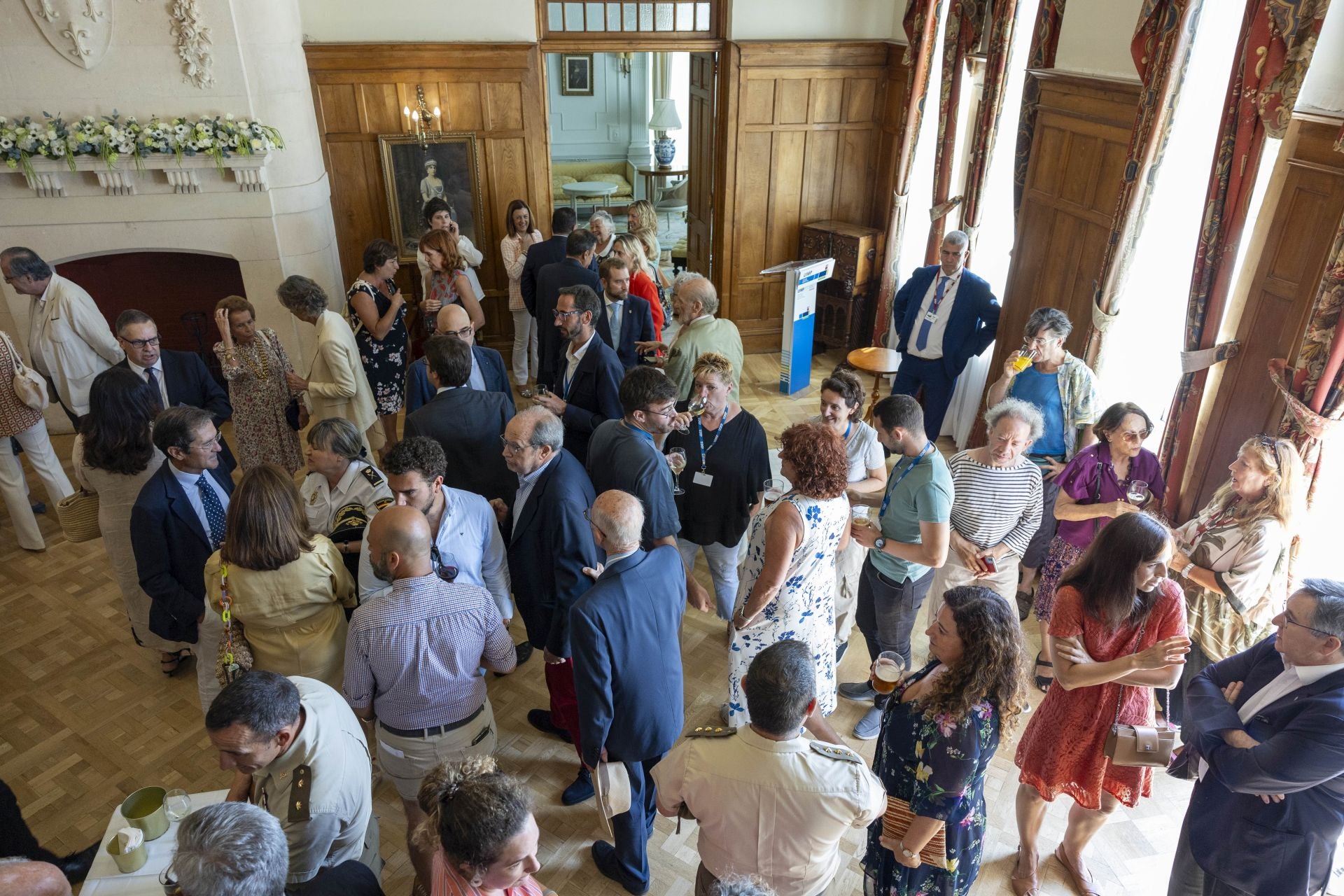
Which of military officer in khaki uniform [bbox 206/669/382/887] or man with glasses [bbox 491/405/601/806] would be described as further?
man with glasses [bbox 491/405/601/806]

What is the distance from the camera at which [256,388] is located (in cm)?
480

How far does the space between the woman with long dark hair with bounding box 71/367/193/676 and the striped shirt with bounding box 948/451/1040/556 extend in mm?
3711

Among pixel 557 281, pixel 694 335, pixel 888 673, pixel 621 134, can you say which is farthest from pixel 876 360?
pixel 621 134

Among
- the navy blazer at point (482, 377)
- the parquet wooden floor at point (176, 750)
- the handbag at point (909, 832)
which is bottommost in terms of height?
the parquet wooden floor at point (176, 750)

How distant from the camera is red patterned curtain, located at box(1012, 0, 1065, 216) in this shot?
5531 millimetres

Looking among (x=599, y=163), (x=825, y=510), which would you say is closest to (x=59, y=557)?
(x=825, y=510)

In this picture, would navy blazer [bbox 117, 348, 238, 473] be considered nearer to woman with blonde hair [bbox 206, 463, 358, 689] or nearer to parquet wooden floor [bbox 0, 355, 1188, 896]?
parquet wooden floor [bbox 0, 355, 1188, 896]

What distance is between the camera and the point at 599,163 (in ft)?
47.1

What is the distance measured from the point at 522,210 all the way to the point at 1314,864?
22.2 feet

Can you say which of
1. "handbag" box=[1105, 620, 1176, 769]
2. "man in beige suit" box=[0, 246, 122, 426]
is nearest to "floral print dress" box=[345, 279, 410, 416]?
"man in beige suit" box=[0, 246, 122, 426]

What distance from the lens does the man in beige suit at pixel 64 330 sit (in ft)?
16.5

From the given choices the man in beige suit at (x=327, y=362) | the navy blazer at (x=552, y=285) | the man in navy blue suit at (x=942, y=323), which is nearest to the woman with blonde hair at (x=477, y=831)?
the man in beige suit at (x=327, y=362)

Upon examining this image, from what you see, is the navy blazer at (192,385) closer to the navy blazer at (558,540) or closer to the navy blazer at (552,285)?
the navy blazer at (552,285)

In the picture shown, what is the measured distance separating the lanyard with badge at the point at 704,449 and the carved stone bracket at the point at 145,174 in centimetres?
494
